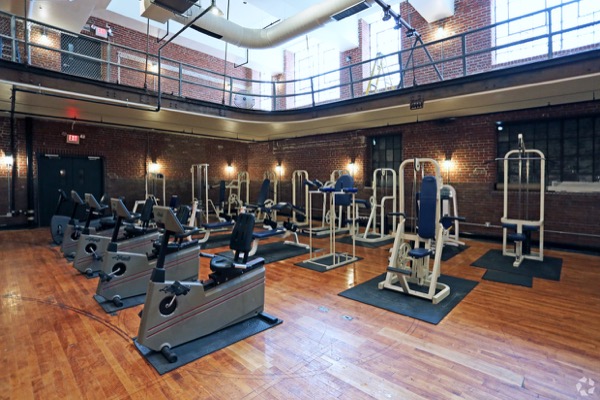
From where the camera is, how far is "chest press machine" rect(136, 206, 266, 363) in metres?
2.33

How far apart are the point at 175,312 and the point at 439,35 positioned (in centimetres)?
973

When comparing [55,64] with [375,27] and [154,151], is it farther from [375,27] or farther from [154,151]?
[375,27]

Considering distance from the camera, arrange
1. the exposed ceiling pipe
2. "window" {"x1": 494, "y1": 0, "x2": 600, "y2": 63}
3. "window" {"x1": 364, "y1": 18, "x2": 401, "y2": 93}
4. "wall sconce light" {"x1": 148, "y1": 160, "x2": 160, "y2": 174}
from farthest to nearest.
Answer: "wall sconce light" {"x1": 148, "y1": 160, "x2": 160, "y2": 174} < "window" {"x1": 364, "y1": 18, "x2": 401, "y2": 93} < "window" {"x1": 494, "y1": 0, "x2": 600, "y2": 63} < the exposed ceiling pipe

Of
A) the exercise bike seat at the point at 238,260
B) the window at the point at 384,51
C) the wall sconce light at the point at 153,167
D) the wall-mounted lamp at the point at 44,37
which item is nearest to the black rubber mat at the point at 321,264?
the exercise bike seat at the point at 238,260

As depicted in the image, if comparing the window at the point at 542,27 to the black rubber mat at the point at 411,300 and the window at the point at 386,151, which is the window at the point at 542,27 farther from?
the black rubber mat at the point at 411,300

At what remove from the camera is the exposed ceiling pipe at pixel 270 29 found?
6133mm

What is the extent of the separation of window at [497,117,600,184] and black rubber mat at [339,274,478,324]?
12.8 feet

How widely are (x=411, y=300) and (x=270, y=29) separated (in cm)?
679

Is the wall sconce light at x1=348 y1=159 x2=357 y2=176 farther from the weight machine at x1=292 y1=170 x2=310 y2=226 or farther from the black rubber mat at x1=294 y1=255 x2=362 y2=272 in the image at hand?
the black rubber mat at x1=294 y1=255 x2=362 y2=272

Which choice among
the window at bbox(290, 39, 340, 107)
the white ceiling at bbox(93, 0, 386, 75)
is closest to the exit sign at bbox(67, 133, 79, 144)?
the white ceiling at bbox(93, 0, 386, 75)

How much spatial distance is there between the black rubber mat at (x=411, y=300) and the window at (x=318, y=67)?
842 centimetres

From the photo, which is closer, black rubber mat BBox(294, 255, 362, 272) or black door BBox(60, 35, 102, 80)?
black rubber mat BBox(294, 255, 362, 272)

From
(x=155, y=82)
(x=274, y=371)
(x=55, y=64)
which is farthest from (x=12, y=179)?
(x=274, y=371)

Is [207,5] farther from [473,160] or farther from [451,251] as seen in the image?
[451,251]
